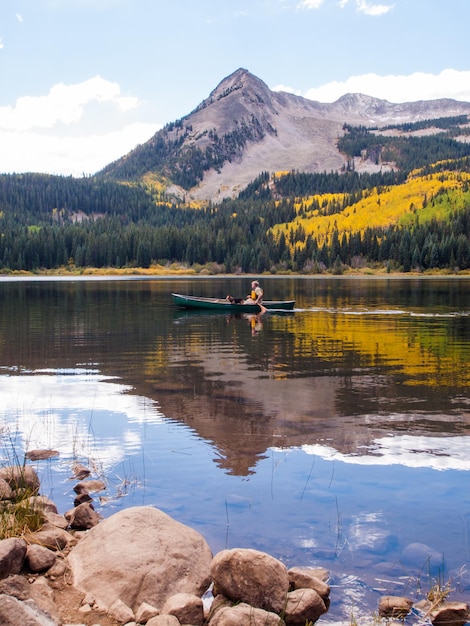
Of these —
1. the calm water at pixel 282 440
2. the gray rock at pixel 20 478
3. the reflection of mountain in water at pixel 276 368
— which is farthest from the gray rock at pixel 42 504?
the reflection of mountain in water at pixel 276 368

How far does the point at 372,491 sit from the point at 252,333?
97.4 ft

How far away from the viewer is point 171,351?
106 feet

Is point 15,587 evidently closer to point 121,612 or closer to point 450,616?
point 121,612

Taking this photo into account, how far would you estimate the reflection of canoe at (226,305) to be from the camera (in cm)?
5528

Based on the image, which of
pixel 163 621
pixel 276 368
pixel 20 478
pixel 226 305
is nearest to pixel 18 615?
pixel 163 621

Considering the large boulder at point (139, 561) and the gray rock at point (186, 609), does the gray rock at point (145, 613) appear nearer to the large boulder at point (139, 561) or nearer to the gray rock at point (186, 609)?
the gray rock at point (186, 609)

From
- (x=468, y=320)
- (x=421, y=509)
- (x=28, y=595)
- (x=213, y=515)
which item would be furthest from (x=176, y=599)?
(x=468, y=320)

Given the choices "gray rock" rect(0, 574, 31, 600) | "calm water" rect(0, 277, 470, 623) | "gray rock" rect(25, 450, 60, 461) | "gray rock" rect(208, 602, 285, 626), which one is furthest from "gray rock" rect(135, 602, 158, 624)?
"gray rock" rect(25, 450, 60, 461)

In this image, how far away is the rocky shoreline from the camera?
294 inches

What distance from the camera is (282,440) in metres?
15.8

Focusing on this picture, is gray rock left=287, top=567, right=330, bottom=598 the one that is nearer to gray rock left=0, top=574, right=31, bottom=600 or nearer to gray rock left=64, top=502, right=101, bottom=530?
gray rock left=0, top=574, right=31, bottom=600

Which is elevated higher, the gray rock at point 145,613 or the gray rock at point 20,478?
the gray rock at point 20,478

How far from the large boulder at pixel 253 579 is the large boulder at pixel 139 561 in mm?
650

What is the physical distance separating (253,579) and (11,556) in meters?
3.08
